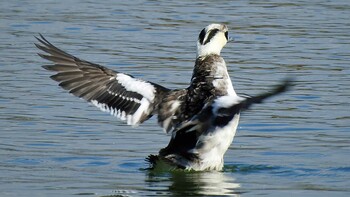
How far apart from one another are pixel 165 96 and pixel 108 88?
666 millimetres

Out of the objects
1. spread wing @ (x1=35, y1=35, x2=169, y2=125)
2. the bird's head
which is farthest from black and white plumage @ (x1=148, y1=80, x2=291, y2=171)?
the bird's head

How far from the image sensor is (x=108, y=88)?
39.4ft

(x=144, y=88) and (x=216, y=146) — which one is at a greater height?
(x=144, y=88)

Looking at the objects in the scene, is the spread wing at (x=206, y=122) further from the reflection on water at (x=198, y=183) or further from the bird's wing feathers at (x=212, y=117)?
the reflection on water at (x=198, y=183)

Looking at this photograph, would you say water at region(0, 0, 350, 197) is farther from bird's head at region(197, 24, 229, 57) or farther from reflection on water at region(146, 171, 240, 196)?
bird's head at region(197, 24, 229, 57)

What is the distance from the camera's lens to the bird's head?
12508mm

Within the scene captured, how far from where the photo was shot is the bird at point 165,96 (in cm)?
1141

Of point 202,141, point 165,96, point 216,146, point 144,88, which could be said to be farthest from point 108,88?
point 216,146

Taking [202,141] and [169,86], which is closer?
[202,141]

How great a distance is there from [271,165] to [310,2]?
11.1m

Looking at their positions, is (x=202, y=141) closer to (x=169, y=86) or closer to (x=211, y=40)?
(x=211, y=40)

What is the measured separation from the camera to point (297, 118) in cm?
1430

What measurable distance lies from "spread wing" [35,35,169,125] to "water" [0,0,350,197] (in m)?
0.61

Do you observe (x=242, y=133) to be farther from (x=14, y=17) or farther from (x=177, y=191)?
(x=14, y=17)
